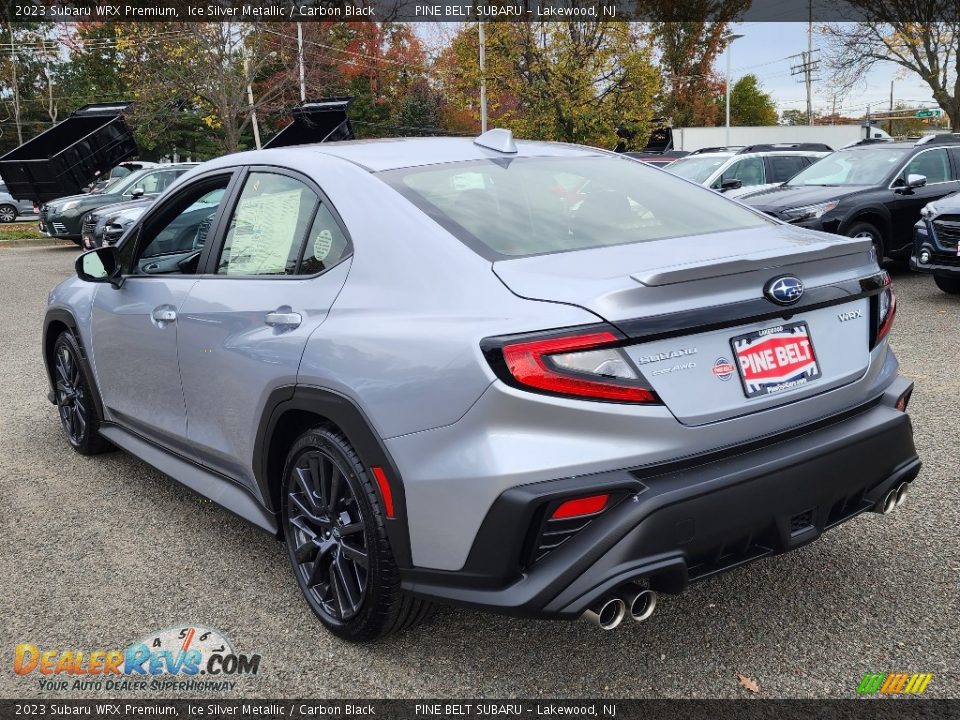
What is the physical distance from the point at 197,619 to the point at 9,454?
263 cm

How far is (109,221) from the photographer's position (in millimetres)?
15086

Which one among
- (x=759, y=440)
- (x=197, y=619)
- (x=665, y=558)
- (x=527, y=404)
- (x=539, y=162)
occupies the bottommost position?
(x=197, y=619)

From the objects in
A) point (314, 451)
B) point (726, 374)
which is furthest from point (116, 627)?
point (726, 374)

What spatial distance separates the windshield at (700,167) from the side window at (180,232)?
10235 mm

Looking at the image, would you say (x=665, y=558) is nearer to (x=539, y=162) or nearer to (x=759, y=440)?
(x=759, y=440)

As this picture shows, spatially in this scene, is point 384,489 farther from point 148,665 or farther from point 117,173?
point 117,173

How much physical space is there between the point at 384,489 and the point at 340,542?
420 millimetres

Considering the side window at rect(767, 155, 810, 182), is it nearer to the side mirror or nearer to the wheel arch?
the wheel arch

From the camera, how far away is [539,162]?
11.1ft

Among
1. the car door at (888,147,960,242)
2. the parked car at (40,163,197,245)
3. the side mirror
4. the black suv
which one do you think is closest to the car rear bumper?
the side mirror

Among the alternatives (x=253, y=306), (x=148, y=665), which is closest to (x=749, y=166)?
(x=253, y=306)

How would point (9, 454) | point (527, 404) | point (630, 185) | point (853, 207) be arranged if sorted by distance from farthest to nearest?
point (853, 207) → point (9, 454) → point (630, 185) → point (527, 404)

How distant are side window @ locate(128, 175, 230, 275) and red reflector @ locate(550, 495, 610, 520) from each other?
2.17 metres

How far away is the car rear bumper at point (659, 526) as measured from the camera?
7.41ft
